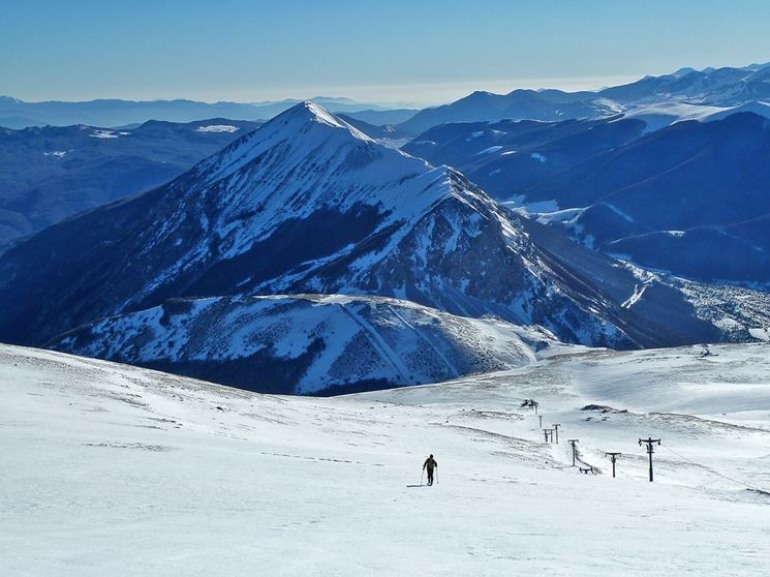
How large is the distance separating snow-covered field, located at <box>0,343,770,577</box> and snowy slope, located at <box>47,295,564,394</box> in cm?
5037

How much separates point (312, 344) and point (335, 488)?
96025mm

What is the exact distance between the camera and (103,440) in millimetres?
36469

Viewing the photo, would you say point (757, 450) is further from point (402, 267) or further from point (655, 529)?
point (402, 267)

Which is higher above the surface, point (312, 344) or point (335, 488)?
point (335, 488)

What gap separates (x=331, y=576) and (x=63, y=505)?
984 cm

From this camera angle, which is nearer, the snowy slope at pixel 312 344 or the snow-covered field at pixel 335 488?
the snow-covered field at pixel 335 488

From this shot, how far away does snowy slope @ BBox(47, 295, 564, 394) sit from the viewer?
123062 millimetres

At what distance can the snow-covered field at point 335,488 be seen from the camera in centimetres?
2170

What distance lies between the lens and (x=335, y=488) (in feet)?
106

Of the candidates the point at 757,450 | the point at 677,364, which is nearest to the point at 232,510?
the point at 757,450

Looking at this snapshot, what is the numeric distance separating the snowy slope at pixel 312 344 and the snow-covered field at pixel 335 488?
50371 millimetres

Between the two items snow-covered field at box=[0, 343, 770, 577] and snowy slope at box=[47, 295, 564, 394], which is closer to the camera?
snow-covered field at box=[0, 343, 770, 577]

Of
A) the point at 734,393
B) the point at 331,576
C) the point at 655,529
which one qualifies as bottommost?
the point at 734,393

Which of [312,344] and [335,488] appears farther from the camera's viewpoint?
[312,344]
